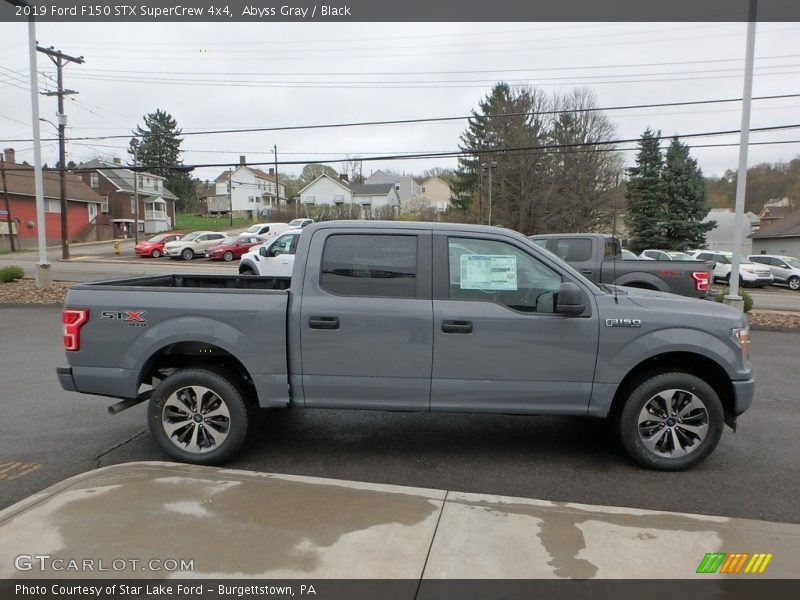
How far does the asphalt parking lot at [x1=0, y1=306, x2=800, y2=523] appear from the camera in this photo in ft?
12.4

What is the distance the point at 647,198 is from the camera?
38594 mm

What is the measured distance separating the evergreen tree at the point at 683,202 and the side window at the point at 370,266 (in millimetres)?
39627

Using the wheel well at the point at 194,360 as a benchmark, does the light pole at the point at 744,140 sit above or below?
above

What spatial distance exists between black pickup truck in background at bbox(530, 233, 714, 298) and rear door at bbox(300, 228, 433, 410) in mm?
5678

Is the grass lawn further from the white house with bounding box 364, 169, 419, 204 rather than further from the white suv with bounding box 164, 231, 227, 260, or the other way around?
the white house with bounding box 364, 169, 419, 204

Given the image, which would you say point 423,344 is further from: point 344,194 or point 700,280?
point 344,194

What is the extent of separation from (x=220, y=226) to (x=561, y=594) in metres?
69.3

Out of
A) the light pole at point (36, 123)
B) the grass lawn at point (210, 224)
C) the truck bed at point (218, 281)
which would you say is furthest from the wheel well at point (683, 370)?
the grass lawn at point (210, 224)

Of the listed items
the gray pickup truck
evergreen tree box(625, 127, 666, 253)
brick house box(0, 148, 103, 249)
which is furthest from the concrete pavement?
brick house box(0, 148, 103, 249)

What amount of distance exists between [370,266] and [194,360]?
1.68 m

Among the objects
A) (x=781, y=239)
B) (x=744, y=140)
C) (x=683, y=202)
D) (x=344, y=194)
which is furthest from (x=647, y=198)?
(x=344, y=194)

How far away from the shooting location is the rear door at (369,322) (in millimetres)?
4027

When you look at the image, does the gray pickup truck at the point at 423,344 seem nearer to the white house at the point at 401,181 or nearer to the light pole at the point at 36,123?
the light pole at the point at 36,123

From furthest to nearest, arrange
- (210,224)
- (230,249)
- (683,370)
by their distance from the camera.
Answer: (210,224), (230,249), (683,370)
